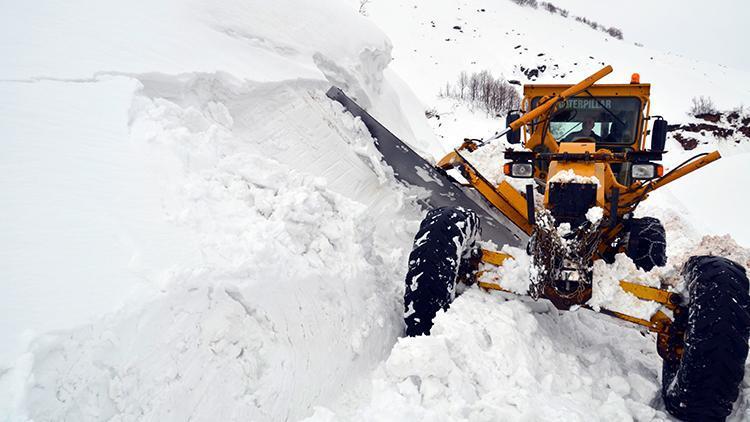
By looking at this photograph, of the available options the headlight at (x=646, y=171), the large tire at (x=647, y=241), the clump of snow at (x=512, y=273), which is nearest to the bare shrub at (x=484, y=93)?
the large tire at (x=647, y=241)

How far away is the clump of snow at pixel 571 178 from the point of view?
3.50 meters

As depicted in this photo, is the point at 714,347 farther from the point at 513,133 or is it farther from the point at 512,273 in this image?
Answer: the point at 513,133

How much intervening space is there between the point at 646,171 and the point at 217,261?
322 cm

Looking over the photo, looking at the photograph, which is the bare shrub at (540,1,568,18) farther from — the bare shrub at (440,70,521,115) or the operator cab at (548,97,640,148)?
the operator cab at (548,97,640,148)

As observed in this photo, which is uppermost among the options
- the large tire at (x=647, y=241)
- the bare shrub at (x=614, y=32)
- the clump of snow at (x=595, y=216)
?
the clump of snow at (x=595, y=216)

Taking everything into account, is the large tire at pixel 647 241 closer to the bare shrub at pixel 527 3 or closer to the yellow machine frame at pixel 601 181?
the yellow machine frame at pixel 601 181

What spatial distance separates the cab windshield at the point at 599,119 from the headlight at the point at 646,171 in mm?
1141

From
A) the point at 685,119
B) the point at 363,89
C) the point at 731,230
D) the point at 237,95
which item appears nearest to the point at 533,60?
the point at 685,119

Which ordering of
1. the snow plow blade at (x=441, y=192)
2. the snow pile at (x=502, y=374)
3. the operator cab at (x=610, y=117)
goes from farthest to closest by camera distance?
the operator cab at (x=610, y=117) → the snow plow blade at (x=441, y=192) → the snow pile at (x=502, y=374)

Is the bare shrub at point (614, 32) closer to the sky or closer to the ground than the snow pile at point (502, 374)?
closer to the ground

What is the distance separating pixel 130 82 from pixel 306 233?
1.63m

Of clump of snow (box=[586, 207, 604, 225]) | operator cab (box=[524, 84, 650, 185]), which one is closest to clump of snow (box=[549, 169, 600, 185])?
clump of snow (box=[586, 207, 604, 225])

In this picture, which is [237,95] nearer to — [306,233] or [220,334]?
[306,233]

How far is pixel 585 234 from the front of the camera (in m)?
3.08
